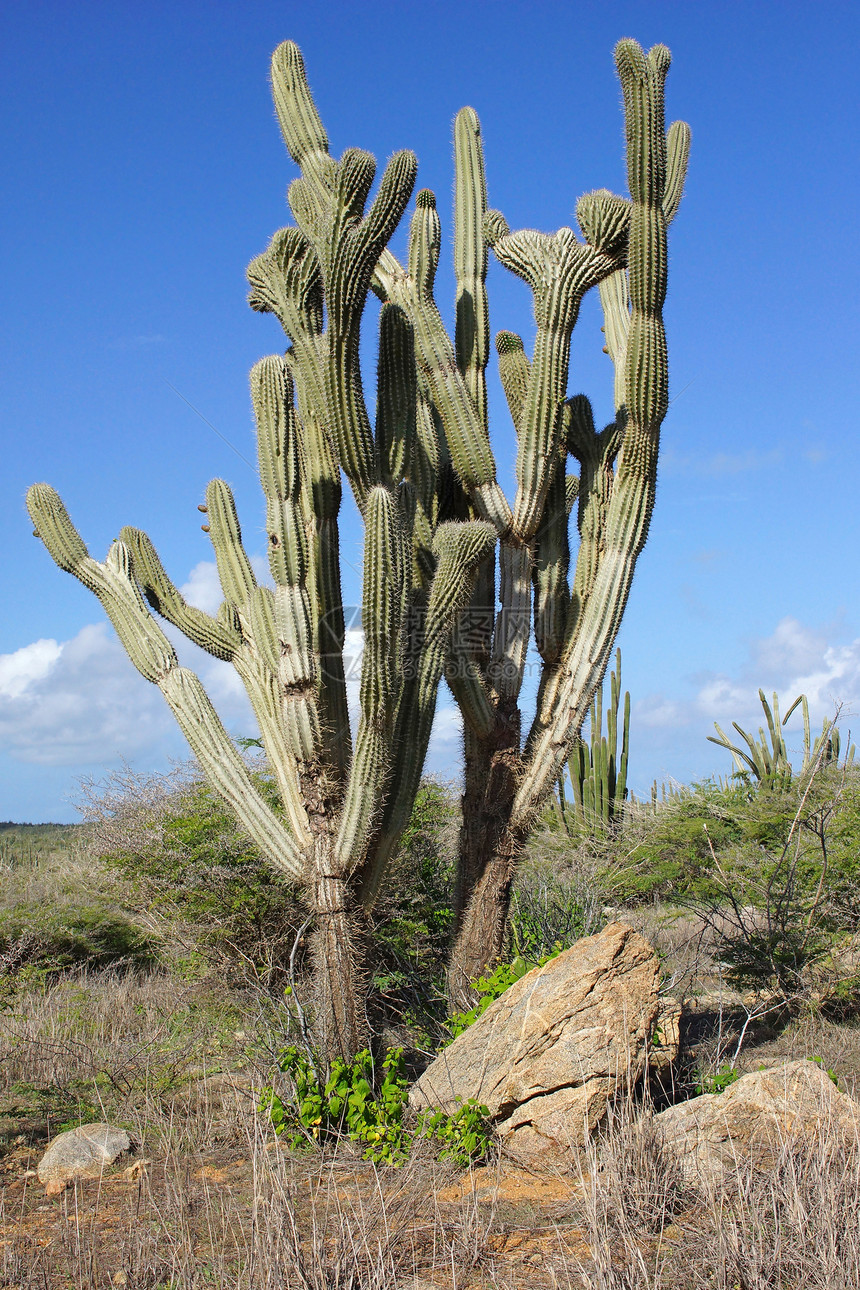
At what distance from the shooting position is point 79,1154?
4238mm

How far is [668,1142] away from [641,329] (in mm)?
4220

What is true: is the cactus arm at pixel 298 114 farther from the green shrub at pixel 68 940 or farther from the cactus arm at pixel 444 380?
the green shrub at pixel 68 940

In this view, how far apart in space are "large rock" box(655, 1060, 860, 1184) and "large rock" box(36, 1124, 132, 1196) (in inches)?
100.0

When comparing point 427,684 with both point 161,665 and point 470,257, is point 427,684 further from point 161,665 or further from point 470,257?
point 470,257

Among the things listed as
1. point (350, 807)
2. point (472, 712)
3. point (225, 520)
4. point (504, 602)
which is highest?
point (225, 520)

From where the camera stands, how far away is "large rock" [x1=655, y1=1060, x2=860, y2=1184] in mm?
3477

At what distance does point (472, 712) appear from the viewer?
5.30 m

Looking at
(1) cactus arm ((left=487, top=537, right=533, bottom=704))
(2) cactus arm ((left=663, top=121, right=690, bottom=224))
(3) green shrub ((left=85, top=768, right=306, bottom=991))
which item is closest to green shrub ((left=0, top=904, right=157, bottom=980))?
(3) green shrub ((left=85, top=768, right=306, bottom=991))

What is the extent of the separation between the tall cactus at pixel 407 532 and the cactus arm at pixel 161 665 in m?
0.01

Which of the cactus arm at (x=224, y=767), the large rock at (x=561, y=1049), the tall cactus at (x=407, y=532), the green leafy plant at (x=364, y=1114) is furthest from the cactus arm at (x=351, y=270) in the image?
the green leafy plant at (x=364, y=1114)

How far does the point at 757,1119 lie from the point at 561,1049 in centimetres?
82

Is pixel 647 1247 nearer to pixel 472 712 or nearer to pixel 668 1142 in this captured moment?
pixel 668 1142

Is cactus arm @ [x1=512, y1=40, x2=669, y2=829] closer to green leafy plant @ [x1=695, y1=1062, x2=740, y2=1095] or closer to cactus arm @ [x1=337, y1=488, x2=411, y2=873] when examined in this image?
cactus arm @ [x1=337, y1=488, x2=411, y2=873]

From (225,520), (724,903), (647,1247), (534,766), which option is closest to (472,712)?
(534,766)
